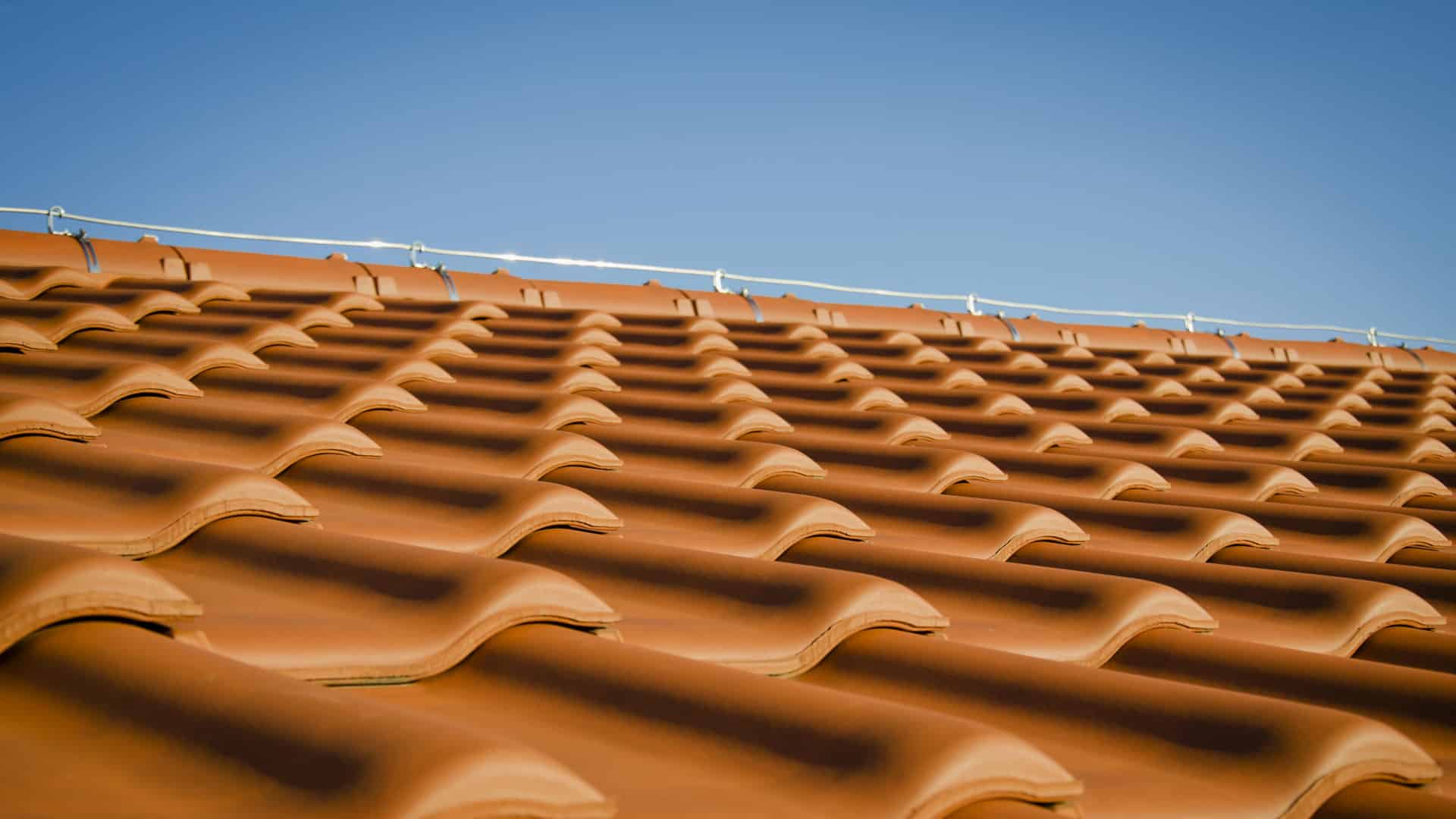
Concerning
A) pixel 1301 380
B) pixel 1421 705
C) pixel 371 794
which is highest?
pixel 1301 380

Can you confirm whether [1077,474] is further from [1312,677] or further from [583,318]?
[583,318]

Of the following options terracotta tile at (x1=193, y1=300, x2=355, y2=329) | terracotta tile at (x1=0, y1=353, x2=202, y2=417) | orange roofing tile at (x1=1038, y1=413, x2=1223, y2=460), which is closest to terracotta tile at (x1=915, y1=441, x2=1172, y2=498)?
orange roofing tile at (x1=1038, y1=413, x2=1223, y2=460)

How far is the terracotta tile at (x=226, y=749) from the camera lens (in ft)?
3.43

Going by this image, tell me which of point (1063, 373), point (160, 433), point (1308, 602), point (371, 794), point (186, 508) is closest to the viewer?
point (371, 794)

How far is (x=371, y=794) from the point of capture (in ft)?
3.38

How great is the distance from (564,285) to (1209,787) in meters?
4.92

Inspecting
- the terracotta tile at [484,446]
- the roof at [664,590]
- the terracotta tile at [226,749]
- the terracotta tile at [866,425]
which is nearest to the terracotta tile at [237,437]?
the roof at [664,590]

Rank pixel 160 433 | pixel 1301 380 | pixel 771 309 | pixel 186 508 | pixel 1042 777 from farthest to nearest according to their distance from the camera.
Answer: pixel 771 309
pixel 1301 380
pixel 160 433
pixel 186 508
pixel 1042 777

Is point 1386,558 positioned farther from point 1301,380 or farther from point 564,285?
point 564,285

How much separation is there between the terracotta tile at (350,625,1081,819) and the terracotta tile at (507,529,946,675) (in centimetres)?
18

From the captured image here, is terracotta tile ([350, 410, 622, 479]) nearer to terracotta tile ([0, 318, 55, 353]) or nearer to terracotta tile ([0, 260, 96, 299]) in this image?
terracotta tile ([0, 318, 55, 353])

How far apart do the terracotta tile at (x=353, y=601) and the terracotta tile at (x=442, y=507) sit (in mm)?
228

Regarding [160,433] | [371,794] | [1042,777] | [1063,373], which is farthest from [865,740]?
[1063,373]

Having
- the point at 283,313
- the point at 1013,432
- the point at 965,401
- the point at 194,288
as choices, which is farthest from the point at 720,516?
the point at 194,288
